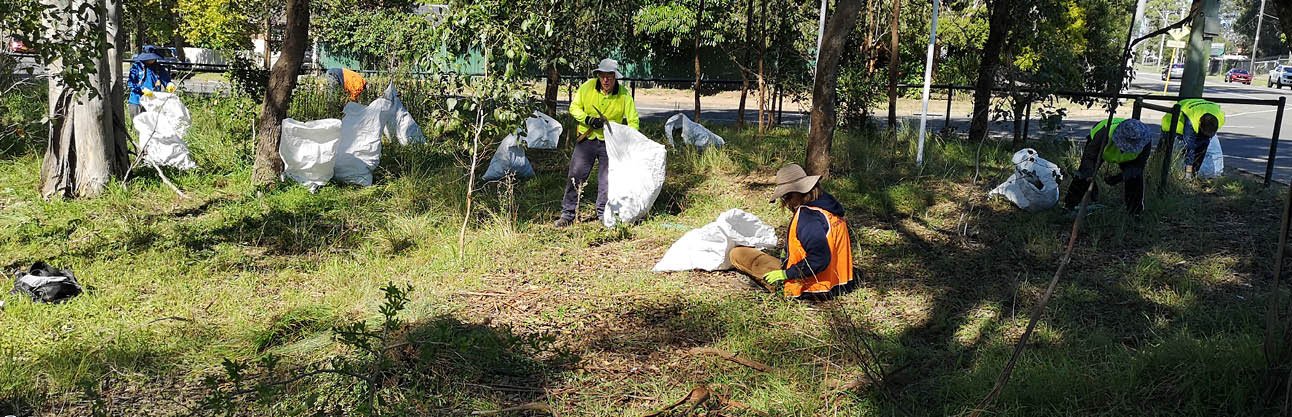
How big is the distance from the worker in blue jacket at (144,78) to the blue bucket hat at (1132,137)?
9.21 m

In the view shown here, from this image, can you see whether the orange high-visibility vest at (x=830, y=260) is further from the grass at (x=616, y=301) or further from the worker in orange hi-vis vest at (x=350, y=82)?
the worker in orange hi-vis vest at (x=350, y=82)

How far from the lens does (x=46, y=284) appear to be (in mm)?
4684

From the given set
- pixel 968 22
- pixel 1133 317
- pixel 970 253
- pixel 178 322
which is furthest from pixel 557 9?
pixel 968 22

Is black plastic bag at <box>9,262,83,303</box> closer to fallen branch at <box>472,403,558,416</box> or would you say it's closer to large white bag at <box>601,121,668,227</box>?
fallen branch at <box>472,403,558,416</box>

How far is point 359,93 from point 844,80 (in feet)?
19.4

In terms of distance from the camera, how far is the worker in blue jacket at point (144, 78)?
9.85 m

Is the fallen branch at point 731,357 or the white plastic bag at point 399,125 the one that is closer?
the fallen branch at point 731,357

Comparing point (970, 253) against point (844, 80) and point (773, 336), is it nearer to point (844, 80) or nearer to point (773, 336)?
point (773, 336)

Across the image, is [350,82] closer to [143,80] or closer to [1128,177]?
[143,80]

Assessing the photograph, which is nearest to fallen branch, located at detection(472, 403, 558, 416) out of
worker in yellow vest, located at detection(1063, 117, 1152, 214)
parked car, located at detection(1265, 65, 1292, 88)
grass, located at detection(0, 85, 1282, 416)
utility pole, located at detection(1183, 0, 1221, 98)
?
grass, located at detection(0, 85, 1282, 416)

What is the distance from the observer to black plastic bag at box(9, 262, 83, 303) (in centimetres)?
466

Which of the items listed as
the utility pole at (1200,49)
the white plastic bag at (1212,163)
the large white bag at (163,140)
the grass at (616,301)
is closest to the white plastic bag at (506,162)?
the grass at (616,301)

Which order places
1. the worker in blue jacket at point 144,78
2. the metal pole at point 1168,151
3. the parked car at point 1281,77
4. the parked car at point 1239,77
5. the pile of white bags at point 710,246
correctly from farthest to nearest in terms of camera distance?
1. the parked car at point 1239,77
2. the parked car at point 1281,77
3. the worker in blue jacket at point 144,78
4. the metal pole at point 1168,151
5. the pile of white bags at point 710,246

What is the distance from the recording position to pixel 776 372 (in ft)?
13.0
